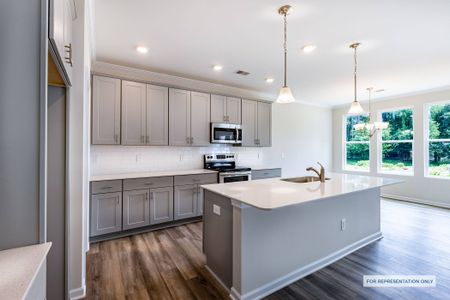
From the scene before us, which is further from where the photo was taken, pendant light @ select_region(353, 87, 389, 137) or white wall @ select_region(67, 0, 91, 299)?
pendant light @ select_region(353, 87, 389, 137)

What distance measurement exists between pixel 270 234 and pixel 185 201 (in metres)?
1.96

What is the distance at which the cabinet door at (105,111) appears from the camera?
3.09 m

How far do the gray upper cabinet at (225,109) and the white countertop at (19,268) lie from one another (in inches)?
137

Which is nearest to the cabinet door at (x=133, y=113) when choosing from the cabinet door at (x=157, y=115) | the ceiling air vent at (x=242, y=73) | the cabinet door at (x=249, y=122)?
the cabinet door at (x=157, y=115)

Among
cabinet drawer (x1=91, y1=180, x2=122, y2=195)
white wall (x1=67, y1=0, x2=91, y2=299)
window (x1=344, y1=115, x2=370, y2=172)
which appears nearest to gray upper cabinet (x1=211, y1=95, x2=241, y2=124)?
cabinet drawer (x1=91, y1=180, x2=122, y2=195)

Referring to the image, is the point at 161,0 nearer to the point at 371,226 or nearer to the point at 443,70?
the point at 371,226

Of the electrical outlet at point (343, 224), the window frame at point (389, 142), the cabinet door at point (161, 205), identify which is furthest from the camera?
the window frame at point (389, 142)

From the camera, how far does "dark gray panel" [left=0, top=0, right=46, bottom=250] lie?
87 centimetres

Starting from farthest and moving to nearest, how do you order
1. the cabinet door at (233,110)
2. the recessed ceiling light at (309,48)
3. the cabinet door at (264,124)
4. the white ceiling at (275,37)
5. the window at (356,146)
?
the window at (356,146), the cabinet door at (264,124), the cabinet door at (233,110), the recessed ceiling light at (309,48), the white ceiling at (275,37)

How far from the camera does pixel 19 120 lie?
2.94ft

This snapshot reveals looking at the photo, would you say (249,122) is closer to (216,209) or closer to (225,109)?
(225,109)

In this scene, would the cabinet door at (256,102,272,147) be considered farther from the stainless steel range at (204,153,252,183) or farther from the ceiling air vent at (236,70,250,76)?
the ceiling air vent at (236,70,250,76)

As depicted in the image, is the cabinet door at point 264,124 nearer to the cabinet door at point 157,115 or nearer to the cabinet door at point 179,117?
the cabinet door at point 179,117

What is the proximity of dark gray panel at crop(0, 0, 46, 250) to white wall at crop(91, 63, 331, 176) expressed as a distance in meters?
2.68
